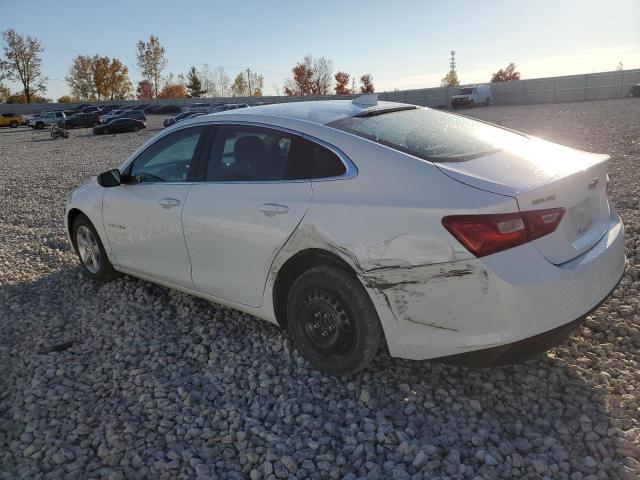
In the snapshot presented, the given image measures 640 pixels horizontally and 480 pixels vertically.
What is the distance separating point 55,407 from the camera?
3176 mm

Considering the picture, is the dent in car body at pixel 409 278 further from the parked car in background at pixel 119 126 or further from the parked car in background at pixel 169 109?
the parked car in background at pixel 169 109

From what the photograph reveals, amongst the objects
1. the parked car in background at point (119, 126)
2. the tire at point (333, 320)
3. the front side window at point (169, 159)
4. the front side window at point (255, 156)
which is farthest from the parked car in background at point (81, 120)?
the tire at point (333, 320)

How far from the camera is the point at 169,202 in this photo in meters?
3.98

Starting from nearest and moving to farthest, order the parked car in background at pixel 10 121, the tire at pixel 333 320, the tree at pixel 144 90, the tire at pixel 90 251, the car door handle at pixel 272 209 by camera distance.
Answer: the tire at pixel 333 320 < the car door handle at pixel 272 209 < the tire at pixel 90 251 < the parked car in background at pixel 10 121 < the tree at pixel 144 90

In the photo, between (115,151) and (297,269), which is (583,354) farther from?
(115,151)

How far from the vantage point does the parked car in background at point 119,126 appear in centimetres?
3406

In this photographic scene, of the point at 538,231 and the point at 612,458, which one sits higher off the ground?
the point at 538,231

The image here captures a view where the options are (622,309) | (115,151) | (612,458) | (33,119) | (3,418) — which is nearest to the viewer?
(612,458)

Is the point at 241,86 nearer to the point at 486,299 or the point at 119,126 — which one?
the point at 119,126

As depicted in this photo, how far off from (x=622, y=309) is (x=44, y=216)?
27.8ft

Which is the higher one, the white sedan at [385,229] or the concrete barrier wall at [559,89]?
the concrete barrier wall at [559,89]

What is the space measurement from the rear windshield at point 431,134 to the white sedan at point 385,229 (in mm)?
18

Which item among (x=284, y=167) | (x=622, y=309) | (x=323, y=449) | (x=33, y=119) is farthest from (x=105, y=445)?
(x=33, y=119)

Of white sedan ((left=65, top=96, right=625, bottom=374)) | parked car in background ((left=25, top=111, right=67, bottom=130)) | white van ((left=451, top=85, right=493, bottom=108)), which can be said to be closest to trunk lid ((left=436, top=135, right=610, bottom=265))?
white sedan ((left=65, top=96, right=625, bottom=374))
